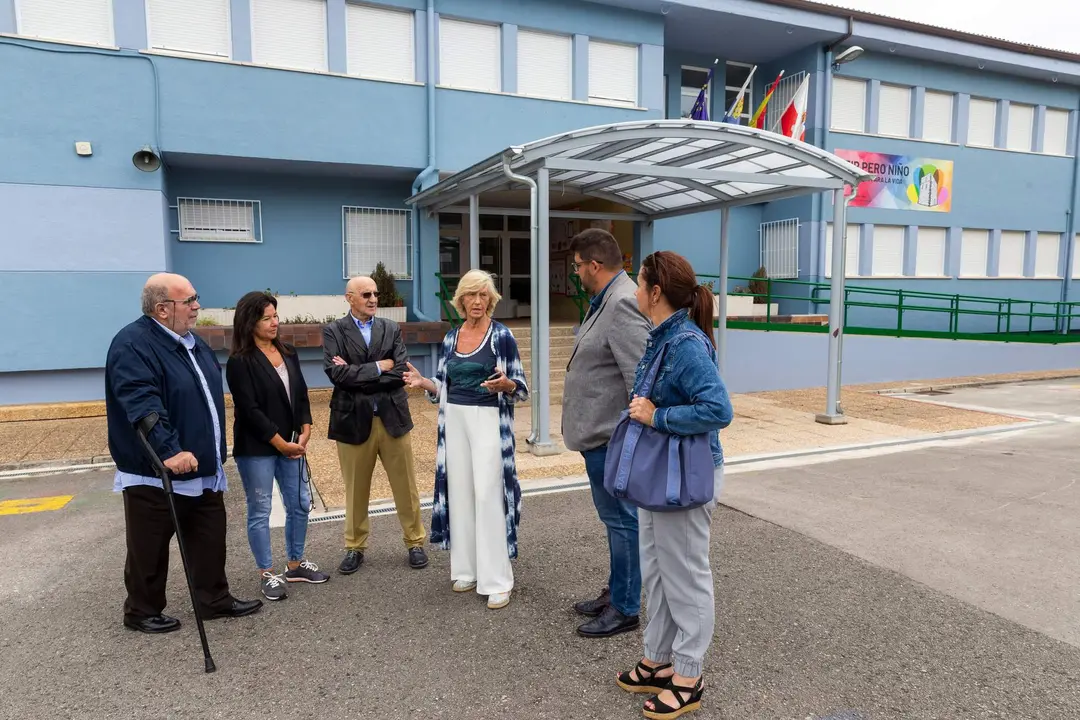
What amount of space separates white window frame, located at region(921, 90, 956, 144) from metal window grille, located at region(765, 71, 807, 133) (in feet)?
11.1

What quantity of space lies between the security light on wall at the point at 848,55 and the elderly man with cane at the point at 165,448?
44.1ft

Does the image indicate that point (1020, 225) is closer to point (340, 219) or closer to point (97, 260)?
point (340, 219)

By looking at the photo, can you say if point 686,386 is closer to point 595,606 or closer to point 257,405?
Answer: point 595,606

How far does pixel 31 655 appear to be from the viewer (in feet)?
11.1

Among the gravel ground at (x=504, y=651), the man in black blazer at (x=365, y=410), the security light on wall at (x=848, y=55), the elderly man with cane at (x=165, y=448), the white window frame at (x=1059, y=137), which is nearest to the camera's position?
the gravel ground at (x=504, y=651)

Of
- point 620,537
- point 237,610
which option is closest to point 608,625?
point 620,537

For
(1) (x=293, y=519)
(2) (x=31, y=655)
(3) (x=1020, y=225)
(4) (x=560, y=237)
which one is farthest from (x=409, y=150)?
(3) (x=1020, y=225)

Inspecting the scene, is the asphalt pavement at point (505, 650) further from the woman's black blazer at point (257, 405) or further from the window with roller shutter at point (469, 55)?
the window with roller shutter at point (469, 55)

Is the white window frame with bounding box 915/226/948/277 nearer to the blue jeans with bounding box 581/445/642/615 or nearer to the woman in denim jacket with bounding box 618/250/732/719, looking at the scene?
the blue jeans with bounding box 581/445/642/615

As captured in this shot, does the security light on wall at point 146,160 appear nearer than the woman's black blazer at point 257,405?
No

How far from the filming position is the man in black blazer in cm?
424

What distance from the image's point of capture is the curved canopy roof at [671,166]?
23.6 ft

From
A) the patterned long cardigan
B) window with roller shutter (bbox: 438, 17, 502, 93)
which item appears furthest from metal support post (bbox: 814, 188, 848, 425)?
the patterned long cardigan

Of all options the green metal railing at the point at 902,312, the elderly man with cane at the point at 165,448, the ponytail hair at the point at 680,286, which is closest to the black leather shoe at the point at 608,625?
the ponytail hair at the point at 680,286
